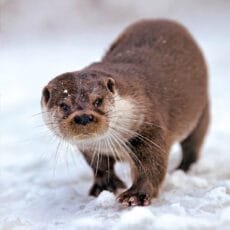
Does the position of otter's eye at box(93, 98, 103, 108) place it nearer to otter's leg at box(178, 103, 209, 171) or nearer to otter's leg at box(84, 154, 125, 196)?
otter's leg at box(84, 154, 125, 196)

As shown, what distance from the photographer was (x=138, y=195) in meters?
3.38

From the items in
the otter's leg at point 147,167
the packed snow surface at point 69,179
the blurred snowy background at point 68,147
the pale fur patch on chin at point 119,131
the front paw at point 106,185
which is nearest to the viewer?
the packed snow surface at point 69,179

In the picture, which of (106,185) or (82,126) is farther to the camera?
(106,185)

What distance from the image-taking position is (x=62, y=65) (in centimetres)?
693

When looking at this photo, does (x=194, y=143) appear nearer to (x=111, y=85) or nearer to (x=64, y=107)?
(x=111, y=85)

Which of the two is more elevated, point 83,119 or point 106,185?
point 83,119

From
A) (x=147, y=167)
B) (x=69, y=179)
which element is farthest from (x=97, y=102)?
(x=69, y=179)

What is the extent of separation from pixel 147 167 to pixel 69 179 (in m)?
0.86

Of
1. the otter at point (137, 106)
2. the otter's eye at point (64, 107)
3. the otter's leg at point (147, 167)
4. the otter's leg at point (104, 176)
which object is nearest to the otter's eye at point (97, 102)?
the otter at point (137, 106)

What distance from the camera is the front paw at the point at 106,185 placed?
12.6 feet

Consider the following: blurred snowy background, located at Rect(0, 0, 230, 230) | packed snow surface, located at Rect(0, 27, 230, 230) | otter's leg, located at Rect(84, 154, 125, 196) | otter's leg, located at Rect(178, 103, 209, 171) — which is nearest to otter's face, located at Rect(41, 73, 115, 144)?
packed snow surface, located at Rect(0, 27, 230, 230)

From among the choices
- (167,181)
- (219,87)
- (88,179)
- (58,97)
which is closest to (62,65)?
(219,87)

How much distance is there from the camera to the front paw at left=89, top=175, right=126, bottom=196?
3852mm

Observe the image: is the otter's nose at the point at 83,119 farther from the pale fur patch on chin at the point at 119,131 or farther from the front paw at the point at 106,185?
the front paw at the point at 106,185
